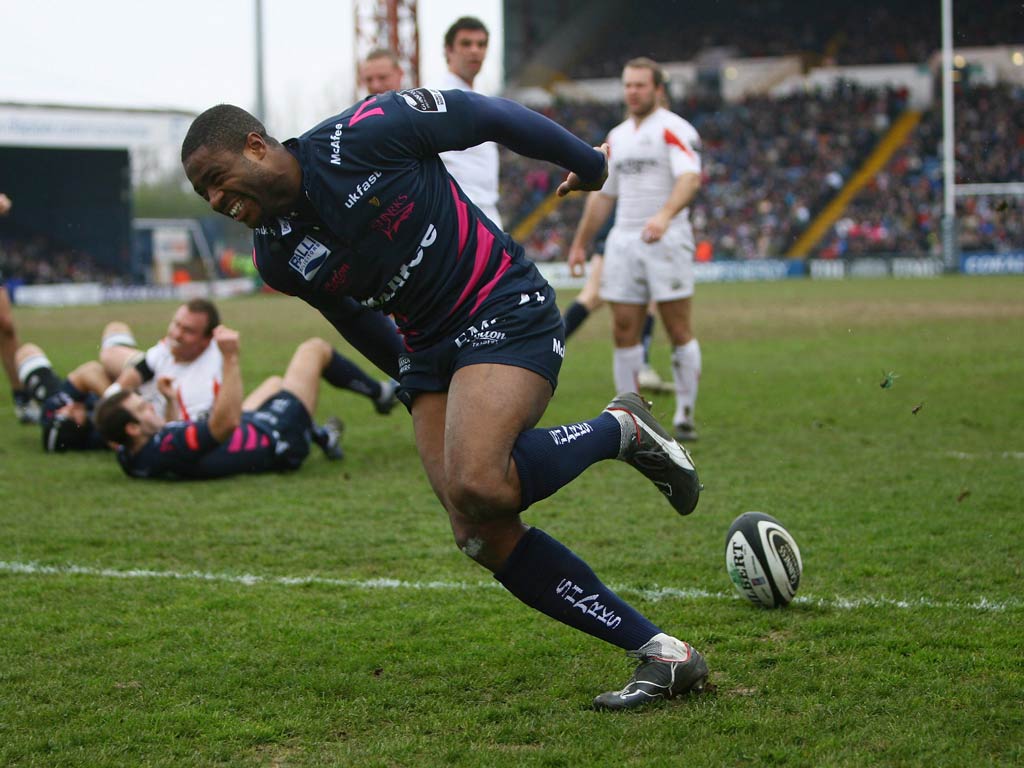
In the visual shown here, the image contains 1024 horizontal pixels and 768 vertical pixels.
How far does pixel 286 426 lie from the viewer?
7.16m

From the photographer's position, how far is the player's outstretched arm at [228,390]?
21.4ft

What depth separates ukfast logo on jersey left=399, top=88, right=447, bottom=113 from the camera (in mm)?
3439

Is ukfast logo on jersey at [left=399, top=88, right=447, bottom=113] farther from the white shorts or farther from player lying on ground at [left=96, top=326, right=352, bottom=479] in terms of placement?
the white shorts

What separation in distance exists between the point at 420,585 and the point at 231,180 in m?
2.01

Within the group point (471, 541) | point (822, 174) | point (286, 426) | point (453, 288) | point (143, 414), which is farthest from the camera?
point (822, 174)

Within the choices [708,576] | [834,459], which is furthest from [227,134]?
[834,459]

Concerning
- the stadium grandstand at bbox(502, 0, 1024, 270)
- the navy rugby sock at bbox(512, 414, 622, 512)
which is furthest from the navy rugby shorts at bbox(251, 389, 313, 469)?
the stadium grandstand at bbox(502, 0, 1024, 270)

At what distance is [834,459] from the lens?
23.4ft

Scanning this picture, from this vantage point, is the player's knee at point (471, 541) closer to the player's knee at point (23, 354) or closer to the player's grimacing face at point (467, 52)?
the player's grimacing face at point (467, 52)

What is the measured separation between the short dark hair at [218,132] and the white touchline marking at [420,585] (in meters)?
2.05

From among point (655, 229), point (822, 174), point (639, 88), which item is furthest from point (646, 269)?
point (822, 174)

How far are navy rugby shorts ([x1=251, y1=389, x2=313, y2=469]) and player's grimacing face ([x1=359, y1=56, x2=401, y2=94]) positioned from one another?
206 cm

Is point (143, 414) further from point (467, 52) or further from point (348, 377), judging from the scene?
point (467, 52)

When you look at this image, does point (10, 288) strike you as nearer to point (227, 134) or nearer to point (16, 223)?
point (16, 223)
